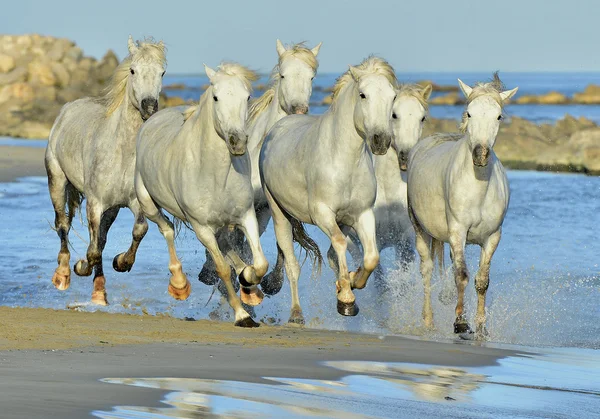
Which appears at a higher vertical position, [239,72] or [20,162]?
[20,162]

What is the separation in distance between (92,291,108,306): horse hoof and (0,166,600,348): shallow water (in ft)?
0.37

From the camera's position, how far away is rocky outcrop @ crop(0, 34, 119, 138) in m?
41.5

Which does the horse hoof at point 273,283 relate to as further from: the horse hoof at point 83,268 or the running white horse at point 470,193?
the horse hoof at point 83,268

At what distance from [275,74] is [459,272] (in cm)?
292

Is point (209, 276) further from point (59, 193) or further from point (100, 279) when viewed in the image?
point (59, 193)

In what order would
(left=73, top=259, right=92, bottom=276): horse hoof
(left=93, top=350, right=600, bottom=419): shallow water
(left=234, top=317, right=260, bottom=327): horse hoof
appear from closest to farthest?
(left=93, top=350, right=600, bottom=419): shallow water < (left=234, top=317, right=260, bottom=327): horse hoof < (left=73, top=259, right=92, bottom=276): horse hoof

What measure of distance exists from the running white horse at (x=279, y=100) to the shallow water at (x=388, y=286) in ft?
2.73

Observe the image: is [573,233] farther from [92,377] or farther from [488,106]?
[92,377]

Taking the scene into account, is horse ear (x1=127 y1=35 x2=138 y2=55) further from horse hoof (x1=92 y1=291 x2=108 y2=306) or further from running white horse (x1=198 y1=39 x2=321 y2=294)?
horse hoof (x1=92 y1=291 x2=108 y2=306)

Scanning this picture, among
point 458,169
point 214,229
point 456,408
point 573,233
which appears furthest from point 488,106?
point 573,233

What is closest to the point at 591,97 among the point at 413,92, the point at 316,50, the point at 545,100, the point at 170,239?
the point at 545,100

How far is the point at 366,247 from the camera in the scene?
9.25 meters

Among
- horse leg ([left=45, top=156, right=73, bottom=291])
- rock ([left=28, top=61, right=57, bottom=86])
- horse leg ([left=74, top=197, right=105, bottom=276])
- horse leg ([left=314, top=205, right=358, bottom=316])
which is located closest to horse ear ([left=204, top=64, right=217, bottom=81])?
horse leg ([left=314, top=205, right=358, bottom=316])

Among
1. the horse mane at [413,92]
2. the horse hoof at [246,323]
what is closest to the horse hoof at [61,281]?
the horse hoof at [246,323]
